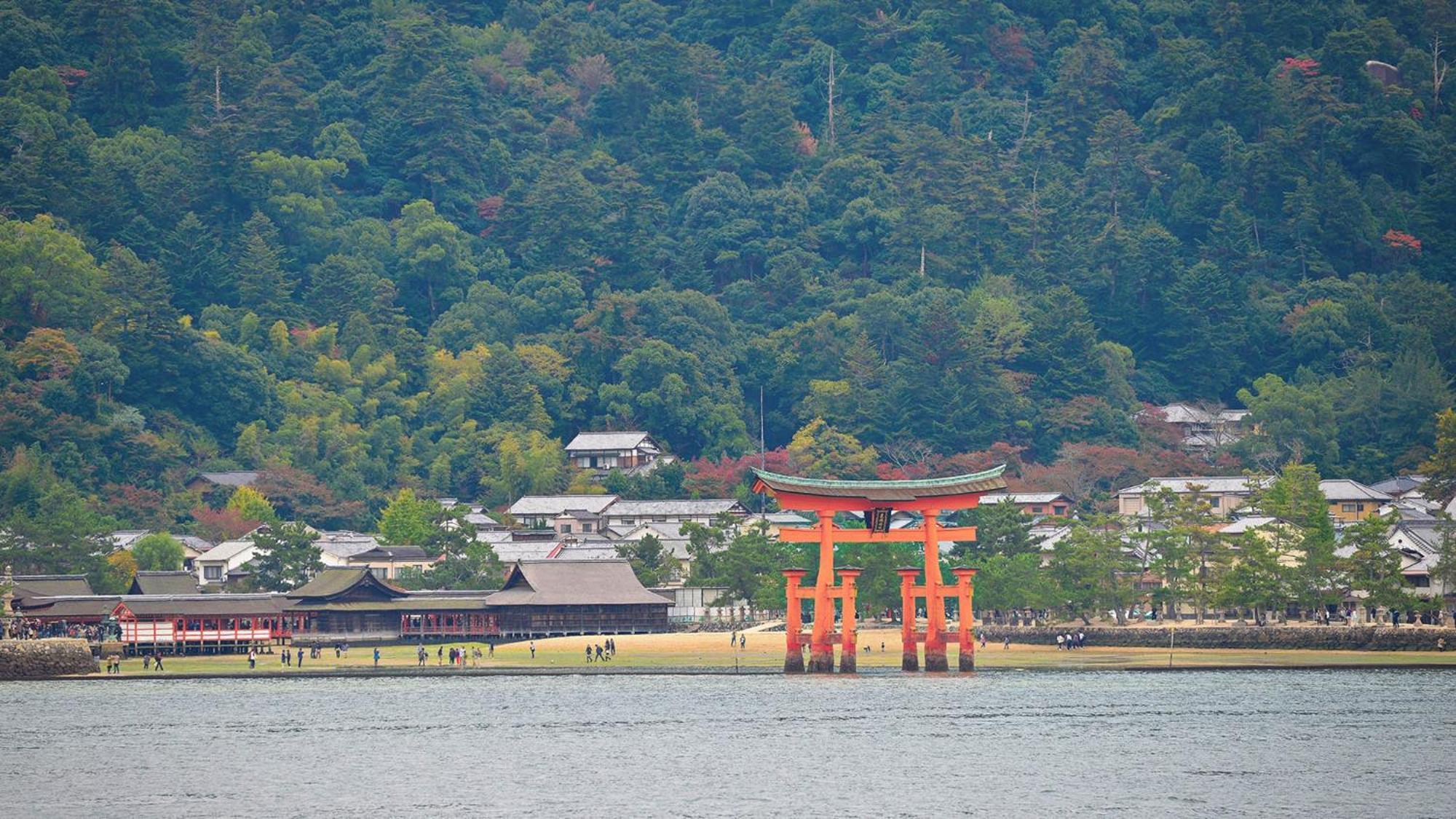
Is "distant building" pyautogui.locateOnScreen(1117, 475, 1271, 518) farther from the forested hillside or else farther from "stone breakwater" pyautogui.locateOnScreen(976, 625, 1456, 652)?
"stone breakwater" pyautogui.locateOnScreen(976, 625, 1456, 652)

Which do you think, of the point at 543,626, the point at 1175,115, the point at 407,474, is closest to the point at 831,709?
the point at 543,626

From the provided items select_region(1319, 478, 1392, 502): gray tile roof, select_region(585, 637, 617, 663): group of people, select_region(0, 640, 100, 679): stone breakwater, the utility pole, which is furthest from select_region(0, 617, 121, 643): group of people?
the utility pole

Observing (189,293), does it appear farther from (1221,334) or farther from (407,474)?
(1221,334)

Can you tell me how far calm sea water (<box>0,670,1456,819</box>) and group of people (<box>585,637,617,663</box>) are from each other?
7.25 metres

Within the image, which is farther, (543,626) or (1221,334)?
(1221,334)

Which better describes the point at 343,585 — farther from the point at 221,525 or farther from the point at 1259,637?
the point at 1259,637

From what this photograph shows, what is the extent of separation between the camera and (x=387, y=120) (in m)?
150

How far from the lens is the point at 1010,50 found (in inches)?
6398

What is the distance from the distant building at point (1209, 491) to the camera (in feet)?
316

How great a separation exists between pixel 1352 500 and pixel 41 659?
57267mm

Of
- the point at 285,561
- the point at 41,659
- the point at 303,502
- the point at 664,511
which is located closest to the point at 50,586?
the point at 285,561

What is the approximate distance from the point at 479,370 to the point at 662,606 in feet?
142

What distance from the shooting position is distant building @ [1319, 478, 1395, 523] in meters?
95.6

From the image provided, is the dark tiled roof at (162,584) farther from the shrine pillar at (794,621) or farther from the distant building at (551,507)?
the shrine pillar at (794,621)
